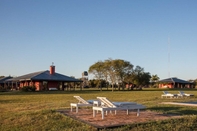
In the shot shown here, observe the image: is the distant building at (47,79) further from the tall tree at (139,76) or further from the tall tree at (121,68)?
the tall tree at (139,76)

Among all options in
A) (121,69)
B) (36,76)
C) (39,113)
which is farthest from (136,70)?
(39,113)

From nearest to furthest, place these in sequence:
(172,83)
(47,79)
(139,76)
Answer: (47,79)
(139,76)
(172,83)

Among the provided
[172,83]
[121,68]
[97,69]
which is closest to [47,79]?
[97,69]

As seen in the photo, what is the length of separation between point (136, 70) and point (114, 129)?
54.9m

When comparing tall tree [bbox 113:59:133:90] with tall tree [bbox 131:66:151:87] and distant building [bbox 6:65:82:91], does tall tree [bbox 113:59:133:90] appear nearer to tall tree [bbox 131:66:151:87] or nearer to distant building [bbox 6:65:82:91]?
tall tree [bbox 131:66:151:87]

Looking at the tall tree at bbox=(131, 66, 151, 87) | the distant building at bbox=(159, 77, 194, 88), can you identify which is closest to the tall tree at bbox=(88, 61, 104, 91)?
the tall tree at bbox=(131, 66, 151, 87)

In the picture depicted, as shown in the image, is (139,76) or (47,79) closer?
(47,79)

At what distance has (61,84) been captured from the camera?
2039 inches

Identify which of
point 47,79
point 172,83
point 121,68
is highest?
point 121,68

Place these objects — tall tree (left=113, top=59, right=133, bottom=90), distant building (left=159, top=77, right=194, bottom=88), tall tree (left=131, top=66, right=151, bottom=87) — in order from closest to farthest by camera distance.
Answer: tall tree (left=113, top=59, right=133, bottom=90) < tall tree (left=131, top=66, right=151, bottom=87) < distant building (left=159, top=77, right=194, bottom=88)

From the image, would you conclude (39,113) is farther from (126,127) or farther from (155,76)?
(155,76)

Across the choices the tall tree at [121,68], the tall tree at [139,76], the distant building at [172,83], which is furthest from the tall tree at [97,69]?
the distant building at [172,83]

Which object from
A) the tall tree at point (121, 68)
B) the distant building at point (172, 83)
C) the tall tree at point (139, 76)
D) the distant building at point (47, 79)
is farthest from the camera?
the distant building at point (172, 83)

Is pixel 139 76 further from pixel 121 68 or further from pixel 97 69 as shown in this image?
pixel 97 69
